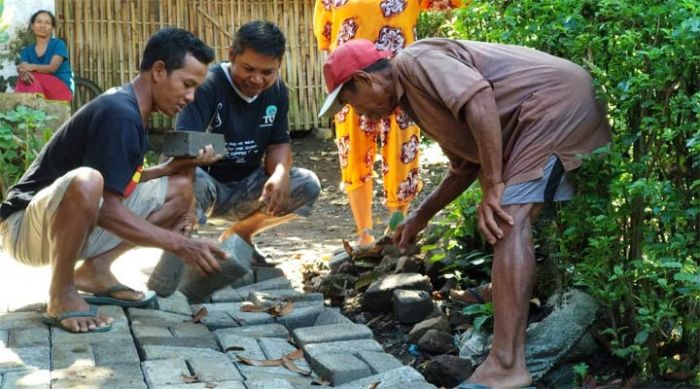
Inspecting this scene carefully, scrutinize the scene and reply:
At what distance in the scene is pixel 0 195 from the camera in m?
8.42

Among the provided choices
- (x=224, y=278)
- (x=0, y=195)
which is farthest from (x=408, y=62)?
Result: (x=0, y=195)

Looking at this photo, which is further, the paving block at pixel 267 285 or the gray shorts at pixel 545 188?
the paving block at pixel 267 285

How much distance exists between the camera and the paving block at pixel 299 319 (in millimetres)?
4891

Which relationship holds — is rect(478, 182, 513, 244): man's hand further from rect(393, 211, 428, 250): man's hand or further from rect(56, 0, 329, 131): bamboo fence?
rect(56, 0, 329, 131): bamboo fence

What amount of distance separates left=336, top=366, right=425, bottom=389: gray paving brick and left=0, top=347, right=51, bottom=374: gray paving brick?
116 centimetres

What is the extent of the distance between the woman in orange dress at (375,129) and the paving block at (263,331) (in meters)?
1.70

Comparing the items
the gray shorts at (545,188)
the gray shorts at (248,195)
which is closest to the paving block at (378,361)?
the gray shorts at (545,188)

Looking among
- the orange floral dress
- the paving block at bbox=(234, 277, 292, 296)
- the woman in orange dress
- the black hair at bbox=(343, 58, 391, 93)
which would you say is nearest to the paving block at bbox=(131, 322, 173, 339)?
the paving block at bbox=(234, 277, 292, 296)

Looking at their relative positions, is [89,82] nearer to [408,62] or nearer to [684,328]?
[408,62]

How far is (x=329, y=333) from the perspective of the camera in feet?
14.9

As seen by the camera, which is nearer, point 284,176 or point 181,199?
point 181,199

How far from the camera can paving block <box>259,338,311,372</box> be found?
428cm

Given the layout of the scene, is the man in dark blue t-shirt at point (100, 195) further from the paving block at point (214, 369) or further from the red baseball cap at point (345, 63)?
the red baseball cap at point (345, 63)

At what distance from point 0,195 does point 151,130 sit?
389cm
